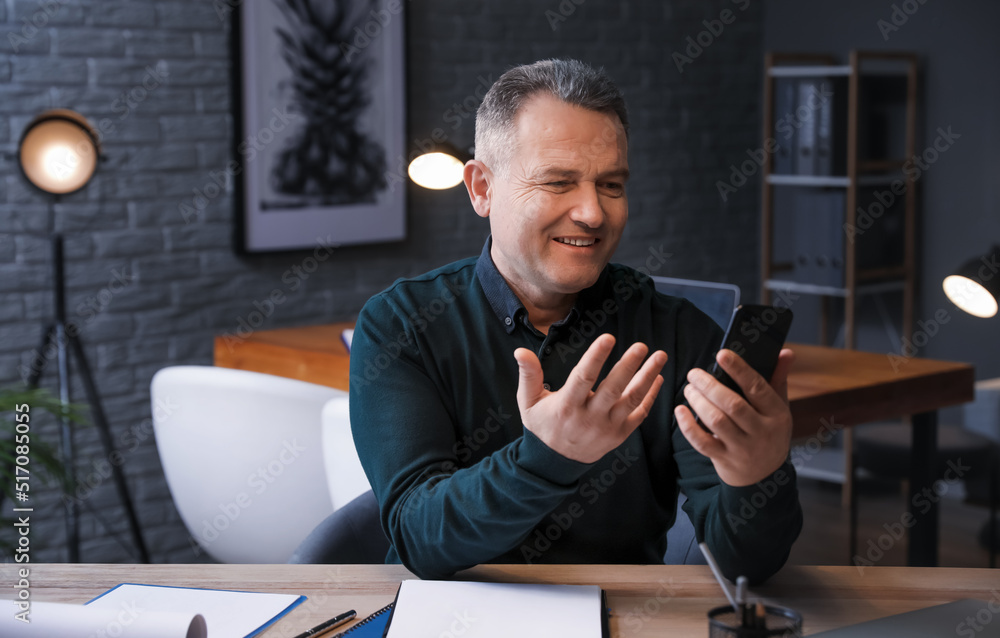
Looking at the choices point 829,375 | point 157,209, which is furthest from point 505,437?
point 157,209

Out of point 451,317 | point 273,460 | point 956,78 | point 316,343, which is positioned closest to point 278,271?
point 316,343

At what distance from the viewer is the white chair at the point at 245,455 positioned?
2.07 m

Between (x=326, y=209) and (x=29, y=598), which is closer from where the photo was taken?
(x=29, y=598)

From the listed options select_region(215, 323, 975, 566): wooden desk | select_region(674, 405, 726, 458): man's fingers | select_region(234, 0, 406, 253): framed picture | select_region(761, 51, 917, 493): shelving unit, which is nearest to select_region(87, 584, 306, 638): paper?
select_region(674, 405, 726, 458): man's fingers

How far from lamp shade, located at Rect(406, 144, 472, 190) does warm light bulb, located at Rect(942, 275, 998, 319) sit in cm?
122

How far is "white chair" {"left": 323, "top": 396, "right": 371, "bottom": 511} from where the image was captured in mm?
1727

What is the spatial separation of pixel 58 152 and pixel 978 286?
2117mm

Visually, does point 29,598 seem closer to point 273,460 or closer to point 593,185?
point 593,185

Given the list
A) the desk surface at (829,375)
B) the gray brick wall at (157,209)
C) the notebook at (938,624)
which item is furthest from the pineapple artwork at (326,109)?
the notebook at (938,624)

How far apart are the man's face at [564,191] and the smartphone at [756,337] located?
0.29 metres

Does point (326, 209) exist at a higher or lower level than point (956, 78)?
lower

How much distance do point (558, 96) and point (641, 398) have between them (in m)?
0.42

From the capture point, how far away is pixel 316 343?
2.84 m

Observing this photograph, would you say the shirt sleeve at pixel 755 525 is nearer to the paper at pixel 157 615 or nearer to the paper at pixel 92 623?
the paper at pixel 157 615
